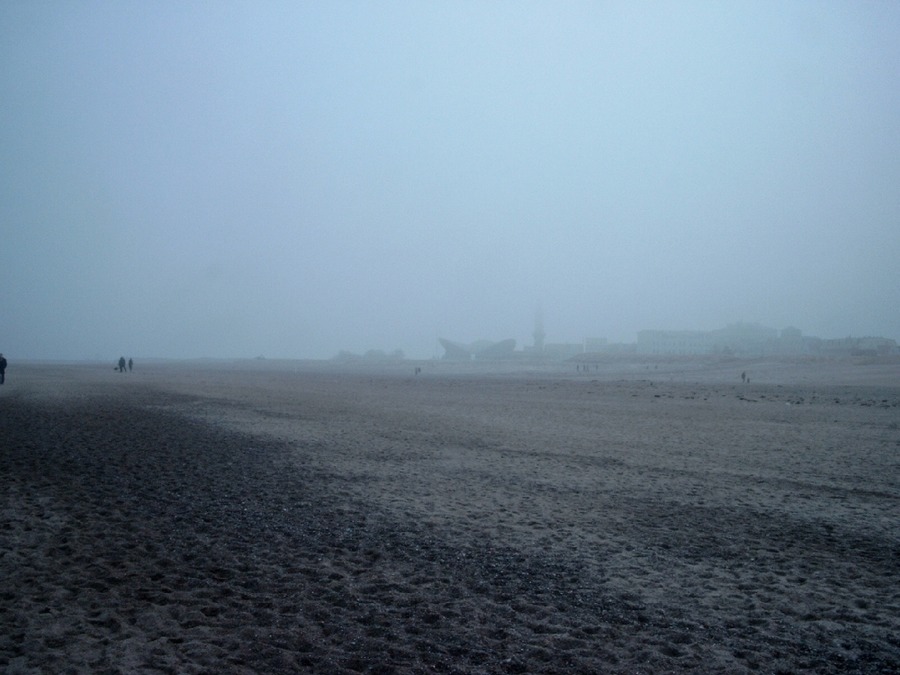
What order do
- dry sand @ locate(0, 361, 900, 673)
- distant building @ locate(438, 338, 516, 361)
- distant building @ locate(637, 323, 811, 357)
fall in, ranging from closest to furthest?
dry sand @ locate(0, 361, 900, 673), distant building @ locate(637, 323, 811, 357), distant building @ locate(438, 338, 516, 361)

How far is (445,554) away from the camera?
812cm

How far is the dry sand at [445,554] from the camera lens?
18.3ft

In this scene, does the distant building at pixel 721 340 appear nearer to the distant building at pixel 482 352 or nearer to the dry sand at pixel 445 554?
the distant building at pixel 482 352

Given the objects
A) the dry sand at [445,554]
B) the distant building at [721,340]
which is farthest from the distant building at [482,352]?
the dry sand at [445,554]

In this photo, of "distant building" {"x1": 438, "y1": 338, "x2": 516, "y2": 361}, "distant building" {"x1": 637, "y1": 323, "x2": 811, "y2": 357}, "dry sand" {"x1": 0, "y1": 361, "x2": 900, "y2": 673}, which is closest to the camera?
"dry sand" {"x1": 0, "y1": 361, "x2": 900, "y2": 673}

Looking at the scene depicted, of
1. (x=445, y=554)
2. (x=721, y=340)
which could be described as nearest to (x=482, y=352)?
(x=721, y=340)

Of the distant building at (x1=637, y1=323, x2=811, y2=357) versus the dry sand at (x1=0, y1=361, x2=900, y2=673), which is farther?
the distant building at (x1=637, y1=323, x2=811, y2=357)

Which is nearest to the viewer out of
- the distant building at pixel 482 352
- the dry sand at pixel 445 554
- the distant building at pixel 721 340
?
the dry sand at pixel 445 554

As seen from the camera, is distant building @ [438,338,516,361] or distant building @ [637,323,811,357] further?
distant building @ [438,338,516,361]

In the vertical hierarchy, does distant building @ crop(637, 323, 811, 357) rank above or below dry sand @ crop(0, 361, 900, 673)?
above

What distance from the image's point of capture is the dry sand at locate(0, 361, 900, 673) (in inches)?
→ 220

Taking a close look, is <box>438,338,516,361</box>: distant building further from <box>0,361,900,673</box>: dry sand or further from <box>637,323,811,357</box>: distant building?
<box>0,361,900,673</box>: dry sand

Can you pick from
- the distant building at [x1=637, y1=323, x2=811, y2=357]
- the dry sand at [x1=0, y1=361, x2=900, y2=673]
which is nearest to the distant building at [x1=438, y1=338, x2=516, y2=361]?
the distant building at [x1=637, y1=323, x2=811, y2=357]

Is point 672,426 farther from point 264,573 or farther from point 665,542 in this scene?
point 264,573
